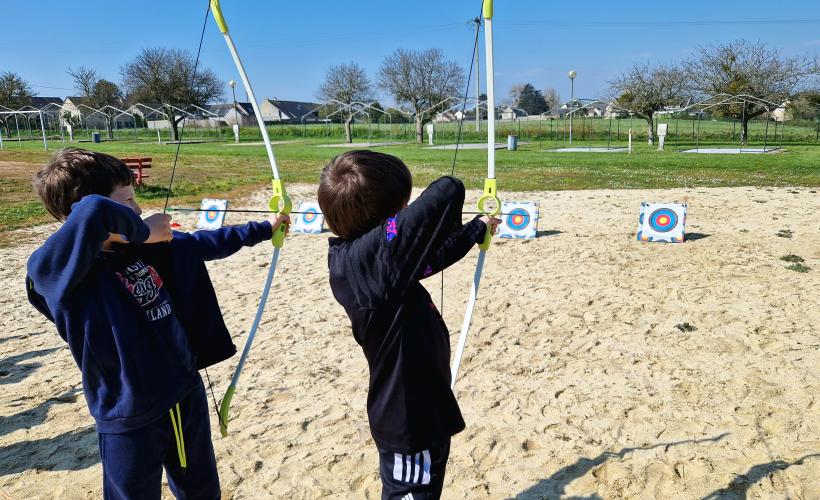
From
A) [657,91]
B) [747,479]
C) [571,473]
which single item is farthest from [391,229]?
[657,91]

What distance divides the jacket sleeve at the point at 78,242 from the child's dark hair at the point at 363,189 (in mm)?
509

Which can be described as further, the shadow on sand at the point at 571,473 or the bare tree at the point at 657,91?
the bare tree at the point at 657,91

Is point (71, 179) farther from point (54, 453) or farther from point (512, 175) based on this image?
point (512, 175)

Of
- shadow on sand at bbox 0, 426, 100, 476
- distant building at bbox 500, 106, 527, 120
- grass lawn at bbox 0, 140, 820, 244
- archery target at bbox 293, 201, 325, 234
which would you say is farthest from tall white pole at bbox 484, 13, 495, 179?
distant building at bbox 500, 106, 527, 120

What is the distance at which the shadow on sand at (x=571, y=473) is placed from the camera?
2564 millimetres

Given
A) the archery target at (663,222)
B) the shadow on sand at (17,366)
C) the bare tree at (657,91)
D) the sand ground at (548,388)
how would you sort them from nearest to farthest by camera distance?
the sand ground at (548,388) < the shadow on sand at (17,366) < the archery target at (663,222) < the bare tree at (657,91)

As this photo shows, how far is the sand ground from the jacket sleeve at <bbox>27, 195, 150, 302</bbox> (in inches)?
59.0

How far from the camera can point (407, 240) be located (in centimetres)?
143

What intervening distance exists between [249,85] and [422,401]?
5.06ft

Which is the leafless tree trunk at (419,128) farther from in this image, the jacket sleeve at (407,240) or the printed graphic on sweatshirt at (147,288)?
the jacket sleeve at (407,240)

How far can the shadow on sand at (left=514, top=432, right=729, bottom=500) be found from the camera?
2564mm

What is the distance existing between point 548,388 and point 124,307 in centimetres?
256

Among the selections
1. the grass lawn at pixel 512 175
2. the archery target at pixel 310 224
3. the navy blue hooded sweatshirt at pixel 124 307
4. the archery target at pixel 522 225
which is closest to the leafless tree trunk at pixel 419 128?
the grass lawn at pixel 512 175

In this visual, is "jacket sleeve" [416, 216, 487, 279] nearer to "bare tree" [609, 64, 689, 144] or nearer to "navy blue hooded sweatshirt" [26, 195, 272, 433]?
"navy blue hooded sweatshirt" [26, 195, 272, 433]
